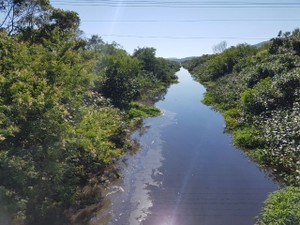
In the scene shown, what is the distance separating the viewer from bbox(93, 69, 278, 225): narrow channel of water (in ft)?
27.6

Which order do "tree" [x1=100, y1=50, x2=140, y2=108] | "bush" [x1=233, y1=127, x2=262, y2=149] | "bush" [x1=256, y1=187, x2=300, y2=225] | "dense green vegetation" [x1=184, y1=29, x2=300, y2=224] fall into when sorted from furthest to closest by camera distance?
"tree" [x1=100, y1=50, x2=140, y2=108] < "bush" [x1=233, y1=127, x2=262, y2=149] < "dense green vegetation" [x1=184, y1=29, x2=300, y2=224] < "bush" [x1=256, y1=187, x2=300, y2=225]

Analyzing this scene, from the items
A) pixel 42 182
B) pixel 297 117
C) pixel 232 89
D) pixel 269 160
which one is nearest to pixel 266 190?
pixel 269 160

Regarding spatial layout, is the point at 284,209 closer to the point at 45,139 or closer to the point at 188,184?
the point at 188,184

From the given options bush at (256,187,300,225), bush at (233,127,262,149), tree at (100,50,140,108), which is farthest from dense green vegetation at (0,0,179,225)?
tree at (100,50,140,108)

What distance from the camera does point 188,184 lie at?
1044cm

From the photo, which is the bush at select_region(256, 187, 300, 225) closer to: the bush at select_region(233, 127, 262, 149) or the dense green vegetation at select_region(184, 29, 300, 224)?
the dense green vegetation at select_region(184, 29, 300, 224)

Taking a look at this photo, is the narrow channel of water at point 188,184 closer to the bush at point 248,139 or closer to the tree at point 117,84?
the bush at point 248,139

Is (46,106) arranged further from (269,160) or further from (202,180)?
(269,160)

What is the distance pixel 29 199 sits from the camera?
717 cm

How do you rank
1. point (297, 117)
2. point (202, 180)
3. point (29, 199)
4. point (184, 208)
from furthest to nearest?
point (297, 117), point (202, 180), point (184, 208), point (29, 199)

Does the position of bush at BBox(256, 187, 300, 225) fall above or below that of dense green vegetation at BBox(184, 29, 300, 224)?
below

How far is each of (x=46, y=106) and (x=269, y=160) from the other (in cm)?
810

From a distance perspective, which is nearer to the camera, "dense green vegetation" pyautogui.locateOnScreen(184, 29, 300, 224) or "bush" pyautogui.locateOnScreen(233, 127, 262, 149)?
"dense green vegetation" pyautogui.locateOnScreen(184, 29, 300, 224)

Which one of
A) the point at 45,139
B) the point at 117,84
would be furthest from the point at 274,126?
the point at 117,84
